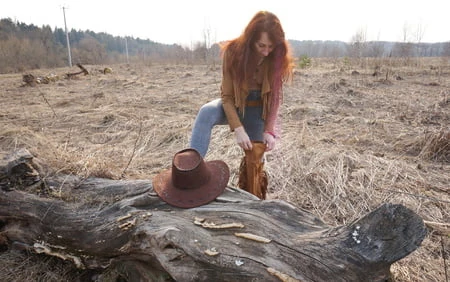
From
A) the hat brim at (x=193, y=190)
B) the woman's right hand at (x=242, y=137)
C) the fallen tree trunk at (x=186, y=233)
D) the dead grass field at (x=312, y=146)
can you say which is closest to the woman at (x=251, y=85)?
the woman's right hand at (x=242, y=137)

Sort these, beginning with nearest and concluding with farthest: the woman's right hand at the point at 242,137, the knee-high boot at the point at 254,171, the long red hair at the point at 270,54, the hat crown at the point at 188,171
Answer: the hat crown at the point at 188,171 → the long red hair at the point at 270,54 → the woman's right hand at the point at 242,137 → the knee-high boot at the point at 254,171

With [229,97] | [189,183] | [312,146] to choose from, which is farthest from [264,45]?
[312,146]

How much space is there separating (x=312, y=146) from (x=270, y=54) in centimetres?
234

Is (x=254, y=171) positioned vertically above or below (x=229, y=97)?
below

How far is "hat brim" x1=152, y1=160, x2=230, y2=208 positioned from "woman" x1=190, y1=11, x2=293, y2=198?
0.30 metres

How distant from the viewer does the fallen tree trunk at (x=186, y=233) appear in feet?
3.94

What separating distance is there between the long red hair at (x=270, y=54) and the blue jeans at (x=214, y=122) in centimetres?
16

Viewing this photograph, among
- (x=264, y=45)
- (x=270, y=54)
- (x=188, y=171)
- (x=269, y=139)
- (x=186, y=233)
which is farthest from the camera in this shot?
(x=269, y=139)

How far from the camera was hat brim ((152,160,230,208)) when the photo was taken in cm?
166

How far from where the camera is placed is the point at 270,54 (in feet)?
6.77

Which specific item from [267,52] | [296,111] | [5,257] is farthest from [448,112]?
[5,257]

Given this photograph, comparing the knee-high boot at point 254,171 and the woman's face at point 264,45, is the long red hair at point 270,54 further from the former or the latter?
the knee-high boot at point 254,171

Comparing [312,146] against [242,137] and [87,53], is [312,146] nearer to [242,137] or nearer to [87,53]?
[242,137]

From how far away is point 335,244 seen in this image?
129 centimetres
